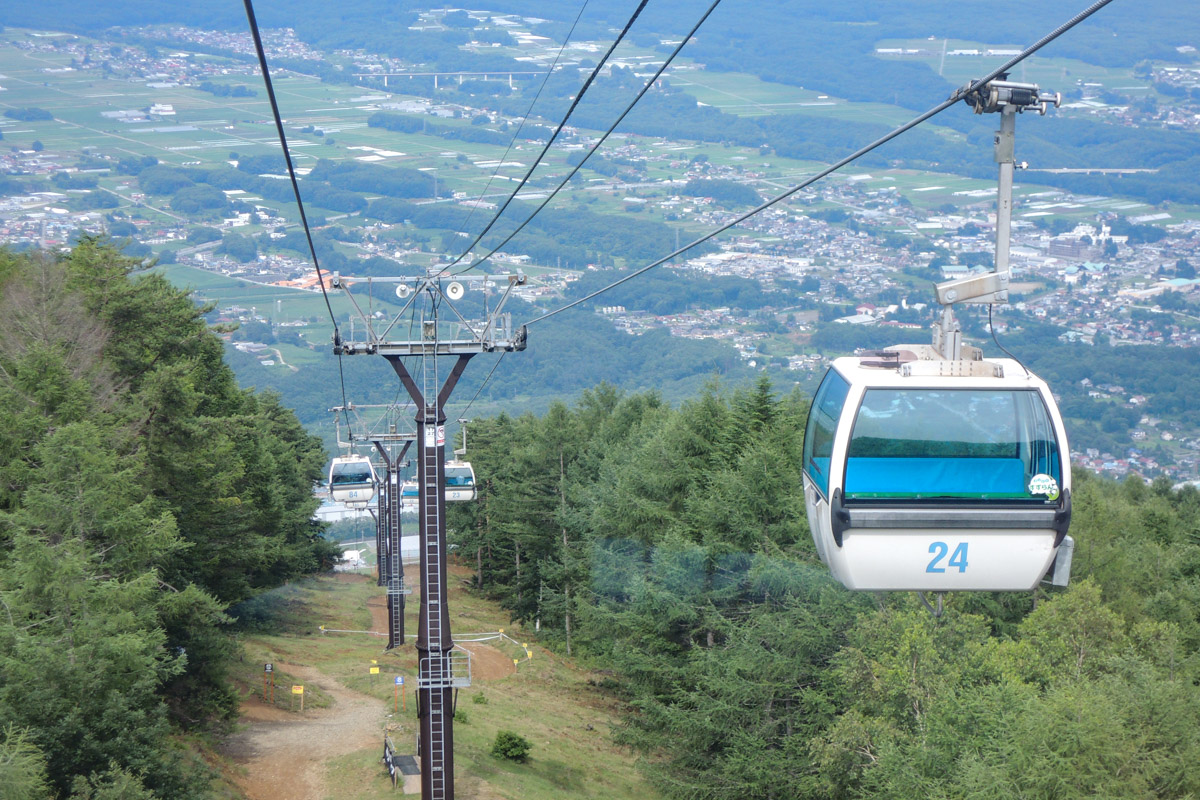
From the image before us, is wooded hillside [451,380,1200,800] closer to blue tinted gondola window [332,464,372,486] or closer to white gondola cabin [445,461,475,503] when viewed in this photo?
white gondola cabin [445,461,475,503]

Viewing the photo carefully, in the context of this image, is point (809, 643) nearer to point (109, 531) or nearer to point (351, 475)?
point (109, 531)

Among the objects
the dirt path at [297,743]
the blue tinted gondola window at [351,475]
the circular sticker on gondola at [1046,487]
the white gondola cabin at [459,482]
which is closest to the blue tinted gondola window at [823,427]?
the circular sticker on gondola at [1046,487]

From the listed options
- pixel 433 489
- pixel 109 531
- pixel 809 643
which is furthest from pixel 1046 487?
pixel 809 643

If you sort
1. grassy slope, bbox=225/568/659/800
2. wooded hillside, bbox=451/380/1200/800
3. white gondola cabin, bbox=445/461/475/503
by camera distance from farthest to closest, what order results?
white gondola cabin, bbox=445/461/475/503, grassy slope, bbox=225/568/659/800, wooded hillside, bbox=451/380/1200/800

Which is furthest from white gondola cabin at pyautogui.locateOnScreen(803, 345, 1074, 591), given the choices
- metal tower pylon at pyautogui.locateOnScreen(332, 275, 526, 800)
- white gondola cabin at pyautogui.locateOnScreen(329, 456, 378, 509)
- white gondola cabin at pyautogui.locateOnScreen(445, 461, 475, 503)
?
white gondola cabin at pyautogui.locateOnScreen(329, 456, 378, 509)

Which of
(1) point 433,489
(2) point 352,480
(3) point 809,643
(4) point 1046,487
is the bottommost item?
(3) point 809,643

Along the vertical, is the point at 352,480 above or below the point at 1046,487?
below
